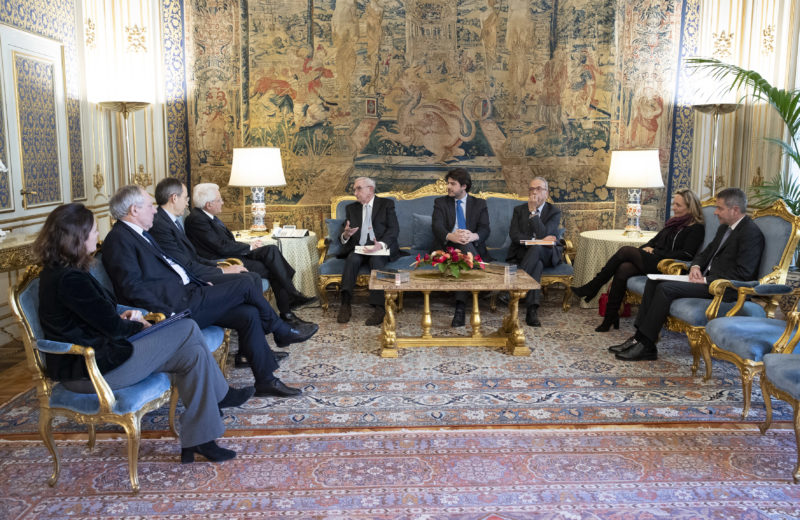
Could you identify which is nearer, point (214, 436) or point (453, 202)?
point (214, 436)

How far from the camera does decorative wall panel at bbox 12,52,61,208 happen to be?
560 centimetres

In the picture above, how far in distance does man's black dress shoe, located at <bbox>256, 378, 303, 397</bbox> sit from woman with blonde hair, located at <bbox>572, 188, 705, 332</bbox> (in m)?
3.11

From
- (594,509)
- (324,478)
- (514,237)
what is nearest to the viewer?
(594,509)

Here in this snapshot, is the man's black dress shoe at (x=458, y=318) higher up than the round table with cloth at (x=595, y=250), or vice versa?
the round table with cloth at (x=595, y=250)

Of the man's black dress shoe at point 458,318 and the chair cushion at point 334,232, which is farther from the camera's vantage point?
the chair cushion at point 334,232

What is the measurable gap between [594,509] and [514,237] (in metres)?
4.20

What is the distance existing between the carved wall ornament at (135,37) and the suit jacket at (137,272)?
13.5 feet

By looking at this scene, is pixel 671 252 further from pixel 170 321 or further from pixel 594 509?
pixel 170 321

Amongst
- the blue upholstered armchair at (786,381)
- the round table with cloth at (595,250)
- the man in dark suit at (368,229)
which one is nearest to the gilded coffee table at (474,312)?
the man in dark suit at (368,229)

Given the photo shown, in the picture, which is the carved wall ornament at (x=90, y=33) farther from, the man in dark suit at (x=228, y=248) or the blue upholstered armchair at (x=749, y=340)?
the blue upholstered armchair at (x=749, y=340)

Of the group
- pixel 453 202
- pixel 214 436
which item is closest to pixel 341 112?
pixel 453 202

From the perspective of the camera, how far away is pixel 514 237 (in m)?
6.93

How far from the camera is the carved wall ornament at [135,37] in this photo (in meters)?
7.22

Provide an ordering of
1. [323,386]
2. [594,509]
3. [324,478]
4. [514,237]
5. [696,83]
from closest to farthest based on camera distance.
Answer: [594,509] → [324,478] → [323,386] → [514,237] → [696,83]
